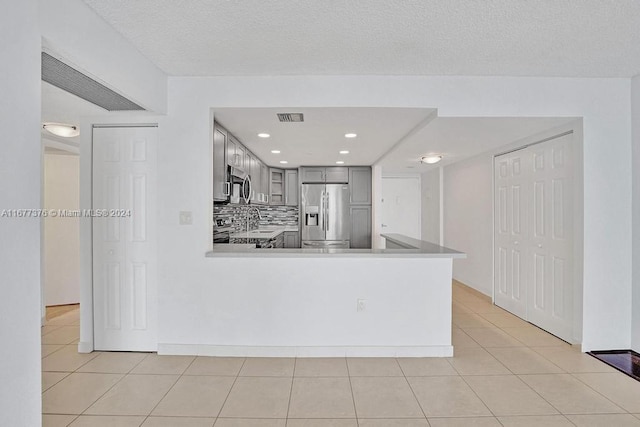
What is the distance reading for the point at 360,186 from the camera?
6.81 metres

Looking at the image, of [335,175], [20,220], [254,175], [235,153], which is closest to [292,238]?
[335,175]

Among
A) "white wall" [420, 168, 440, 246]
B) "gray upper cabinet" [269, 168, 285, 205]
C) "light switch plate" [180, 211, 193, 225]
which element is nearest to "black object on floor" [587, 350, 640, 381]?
"white wall" [420, 168, 440, 246]

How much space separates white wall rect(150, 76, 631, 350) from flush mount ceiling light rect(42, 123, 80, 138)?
1.39 metres

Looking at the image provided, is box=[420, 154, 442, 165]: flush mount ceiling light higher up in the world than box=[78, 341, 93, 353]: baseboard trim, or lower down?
higher up

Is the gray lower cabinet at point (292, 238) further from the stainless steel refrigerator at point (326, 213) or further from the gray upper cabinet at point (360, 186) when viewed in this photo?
the gray upper cabinet at point (360, 186)

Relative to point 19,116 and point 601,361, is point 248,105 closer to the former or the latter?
point 19,116

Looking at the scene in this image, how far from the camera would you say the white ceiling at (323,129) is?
3.20m

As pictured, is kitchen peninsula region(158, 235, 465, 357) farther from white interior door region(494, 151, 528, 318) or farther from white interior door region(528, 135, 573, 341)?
white interior door region(494, 151, 528, 318)

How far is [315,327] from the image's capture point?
3.10 metres

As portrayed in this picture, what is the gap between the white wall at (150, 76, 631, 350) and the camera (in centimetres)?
305

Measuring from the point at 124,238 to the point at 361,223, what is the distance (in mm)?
4444

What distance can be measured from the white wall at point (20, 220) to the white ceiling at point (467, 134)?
110 inches

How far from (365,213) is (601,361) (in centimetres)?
434

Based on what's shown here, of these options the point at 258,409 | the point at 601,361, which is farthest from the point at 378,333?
the point at 601,361
